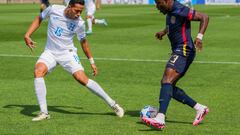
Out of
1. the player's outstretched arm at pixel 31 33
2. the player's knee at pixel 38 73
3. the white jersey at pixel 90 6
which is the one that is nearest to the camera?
the player's knee at pixel 38 73

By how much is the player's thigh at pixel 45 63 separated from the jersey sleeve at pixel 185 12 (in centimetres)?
204

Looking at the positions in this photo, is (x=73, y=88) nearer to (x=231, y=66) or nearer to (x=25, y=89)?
(x=25, y=89)

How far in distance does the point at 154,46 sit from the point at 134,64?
204 inches

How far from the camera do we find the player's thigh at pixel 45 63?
28.8 feet

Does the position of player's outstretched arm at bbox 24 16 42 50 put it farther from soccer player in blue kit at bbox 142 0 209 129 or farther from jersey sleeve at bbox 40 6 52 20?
soccer player in blue kit at bbox 142 0 209 129

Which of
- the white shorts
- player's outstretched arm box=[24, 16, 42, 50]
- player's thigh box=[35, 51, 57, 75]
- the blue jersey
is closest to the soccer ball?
the blue jersey

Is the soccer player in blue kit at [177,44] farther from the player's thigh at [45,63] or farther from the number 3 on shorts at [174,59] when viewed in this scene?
the player's thigh at [45,63]

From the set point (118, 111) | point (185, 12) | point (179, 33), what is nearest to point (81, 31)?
point (118, 111)

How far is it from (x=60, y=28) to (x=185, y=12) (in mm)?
1981

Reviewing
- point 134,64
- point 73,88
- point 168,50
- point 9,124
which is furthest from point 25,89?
point 168,50

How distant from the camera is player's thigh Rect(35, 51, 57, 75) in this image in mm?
8766

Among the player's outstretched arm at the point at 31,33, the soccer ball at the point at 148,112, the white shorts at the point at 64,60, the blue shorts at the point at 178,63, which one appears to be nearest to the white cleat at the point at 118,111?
the soccer ball at the point at 148,112

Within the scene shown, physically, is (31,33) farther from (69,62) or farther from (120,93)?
(120,93)

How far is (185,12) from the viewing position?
8086mm
